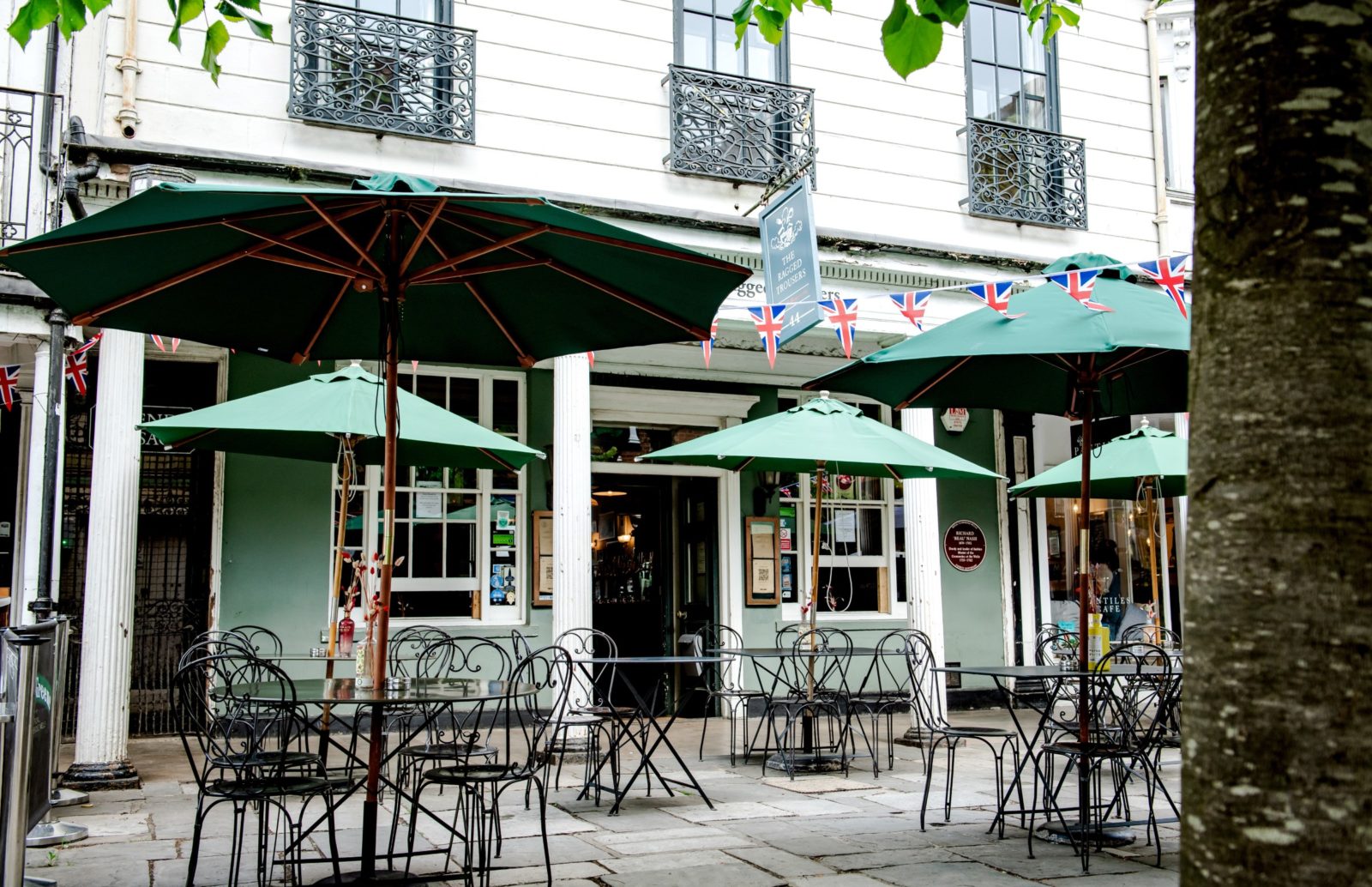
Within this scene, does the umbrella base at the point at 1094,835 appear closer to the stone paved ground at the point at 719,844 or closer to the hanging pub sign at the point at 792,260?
A: the stone paved ground at the point at 719,844

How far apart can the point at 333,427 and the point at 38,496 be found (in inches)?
81.3

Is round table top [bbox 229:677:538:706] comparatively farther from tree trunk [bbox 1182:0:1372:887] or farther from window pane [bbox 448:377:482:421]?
window pane [bbox 448:377:482:421]

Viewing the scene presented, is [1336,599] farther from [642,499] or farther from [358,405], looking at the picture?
[642,499]

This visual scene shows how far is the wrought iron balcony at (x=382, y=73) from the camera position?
8.27 m

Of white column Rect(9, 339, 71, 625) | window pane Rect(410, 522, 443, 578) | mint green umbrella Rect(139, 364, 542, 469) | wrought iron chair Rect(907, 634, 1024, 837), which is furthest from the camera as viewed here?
window pane Rect(410, 522, 443, 578)

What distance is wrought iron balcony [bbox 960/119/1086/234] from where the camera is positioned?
10516 millimetres

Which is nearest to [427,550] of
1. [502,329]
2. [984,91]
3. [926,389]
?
[502,329]

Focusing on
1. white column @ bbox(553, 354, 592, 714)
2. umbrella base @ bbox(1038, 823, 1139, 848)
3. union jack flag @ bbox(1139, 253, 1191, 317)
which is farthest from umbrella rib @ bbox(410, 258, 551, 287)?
union jack flag @ bbox(1139, 253, 1191, 317)

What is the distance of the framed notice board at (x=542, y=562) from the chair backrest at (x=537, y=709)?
504mm

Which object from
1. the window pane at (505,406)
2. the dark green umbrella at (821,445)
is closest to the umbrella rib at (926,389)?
the dark green umbrella at (821,445)

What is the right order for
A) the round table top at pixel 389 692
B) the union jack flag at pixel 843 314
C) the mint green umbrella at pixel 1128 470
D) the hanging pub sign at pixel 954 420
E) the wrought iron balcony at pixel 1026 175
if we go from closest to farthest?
1. the round table top at pixel 389 692
2. the mint green umbrella at pixel 1128 470
3. the union jack flag at pixel 843 314
4. the wrought iron balcony at pixel 1026 175
5. the hanging pub sign at pixel 954 420

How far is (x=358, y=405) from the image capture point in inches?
260

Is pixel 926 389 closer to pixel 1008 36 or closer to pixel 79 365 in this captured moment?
pixel 79 365

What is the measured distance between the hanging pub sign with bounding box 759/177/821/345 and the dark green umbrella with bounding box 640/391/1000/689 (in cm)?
56
